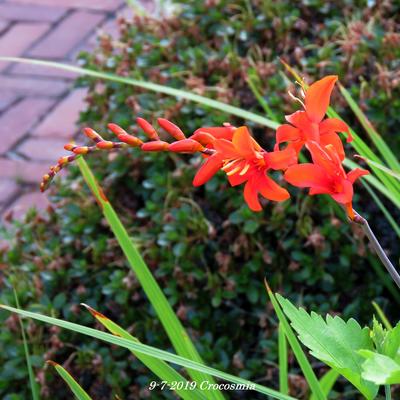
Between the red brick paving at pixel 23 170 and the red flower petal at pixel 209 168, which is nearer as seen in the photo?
the red flower petal at pixel 209 168

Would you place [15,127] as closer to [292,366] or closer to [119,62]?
[119,62]

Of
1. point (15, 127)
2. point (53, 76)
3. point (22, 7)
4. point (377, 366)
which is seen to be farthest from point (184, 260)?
point (22, 7)

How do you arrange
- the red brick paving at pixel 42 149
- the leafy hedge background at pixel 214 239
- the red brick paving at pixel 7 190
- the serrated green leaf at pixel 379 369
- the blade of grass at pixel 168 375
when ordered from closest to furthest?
the serrated green leaf at pixel 379 369 < the blade of grass at pixel 168 375 < the leafy hedge background at pixel 214 239 < the red brick paving at pixel 7 190 < the red brick paving at pixel 42 149

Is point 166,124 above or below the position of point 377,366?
above

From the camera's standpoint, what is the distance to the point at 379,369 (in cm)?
69

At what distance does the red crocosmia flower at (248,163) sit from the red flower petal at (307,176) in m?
0.02

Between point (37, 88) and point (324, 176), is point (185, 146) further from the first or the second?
point (37, 88)

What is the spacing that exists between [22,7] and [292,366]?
2.73m

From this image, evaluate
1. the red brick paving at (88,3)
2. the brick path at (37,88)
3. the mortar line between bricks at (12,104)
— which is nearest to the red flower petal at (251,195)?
the brick path at (37,88)

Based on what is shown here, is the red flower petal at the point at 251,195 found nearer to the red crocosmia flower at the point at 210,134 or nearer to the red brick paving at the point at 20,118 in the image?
the red crocosmia flower at the point at 210,134

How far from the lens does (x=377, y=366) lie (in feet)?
2.29

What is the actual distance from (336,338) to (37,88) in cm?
267

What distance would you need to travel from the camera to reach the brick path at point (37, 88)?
288 centimetres

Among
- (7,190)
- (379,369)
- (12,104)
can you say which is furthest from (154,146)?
(12,104)
